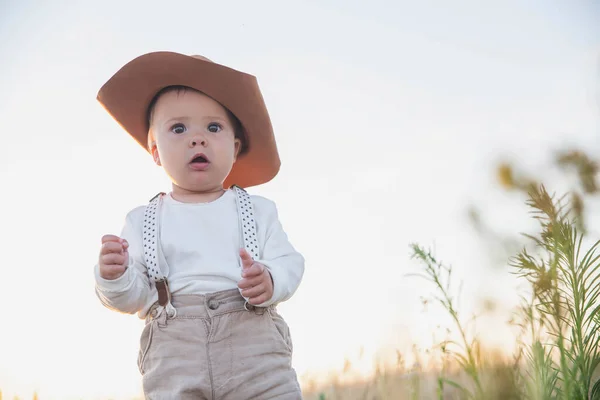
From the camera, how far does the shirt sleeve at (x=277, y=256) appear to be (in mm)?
2783

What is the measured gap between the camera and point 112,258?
2602mm

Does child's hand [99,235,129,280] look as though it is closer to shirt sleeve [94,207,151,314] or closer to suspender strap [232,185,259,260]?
shirt sleeve [94,207,151,314]

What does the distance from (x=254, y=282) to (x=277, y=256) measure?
1.10 ft

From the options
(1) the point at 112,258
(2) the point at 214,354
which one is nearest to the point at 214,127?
(1) the point at 112,258

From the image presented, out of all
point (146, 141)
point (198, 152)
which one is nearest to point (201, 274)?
point (198, 152)

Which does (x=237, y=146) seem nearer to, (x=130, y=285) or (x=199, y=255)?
(x=199, y=255)

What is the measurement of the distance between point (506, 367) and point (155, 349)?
2.12 meters

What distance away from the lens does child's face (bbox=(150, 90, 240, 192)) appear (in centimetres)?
302

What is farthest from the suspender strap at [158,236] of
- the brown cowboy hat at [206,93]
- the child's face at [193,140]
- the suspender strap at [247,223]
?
the brown cowboy hat at [206,93]

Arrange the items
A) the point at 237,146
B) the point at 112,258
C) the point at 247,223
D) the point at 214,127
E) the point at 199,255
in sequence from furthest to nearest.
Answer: the point at 237,146 → the point at 214,127 → the point at 247,223 → the point at 199,255 → the point at 112,258

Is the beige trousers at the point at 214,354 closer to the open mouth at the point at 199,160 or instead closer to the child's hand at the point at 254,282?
the child's hand at the point at 254,282

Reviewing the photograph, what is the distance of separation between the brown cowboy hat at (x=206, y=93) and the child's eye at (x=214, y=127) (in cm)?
13

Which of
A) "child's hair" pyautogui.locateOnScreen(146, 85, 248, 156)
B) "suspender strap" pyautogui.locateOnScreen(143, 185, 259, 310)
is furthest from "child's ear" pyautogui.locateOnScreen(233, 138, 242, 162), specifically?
"suspender strap" pyautogui.locateOnScreen(143, 185, 259, 310)

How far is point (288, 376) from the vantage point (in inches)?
110
